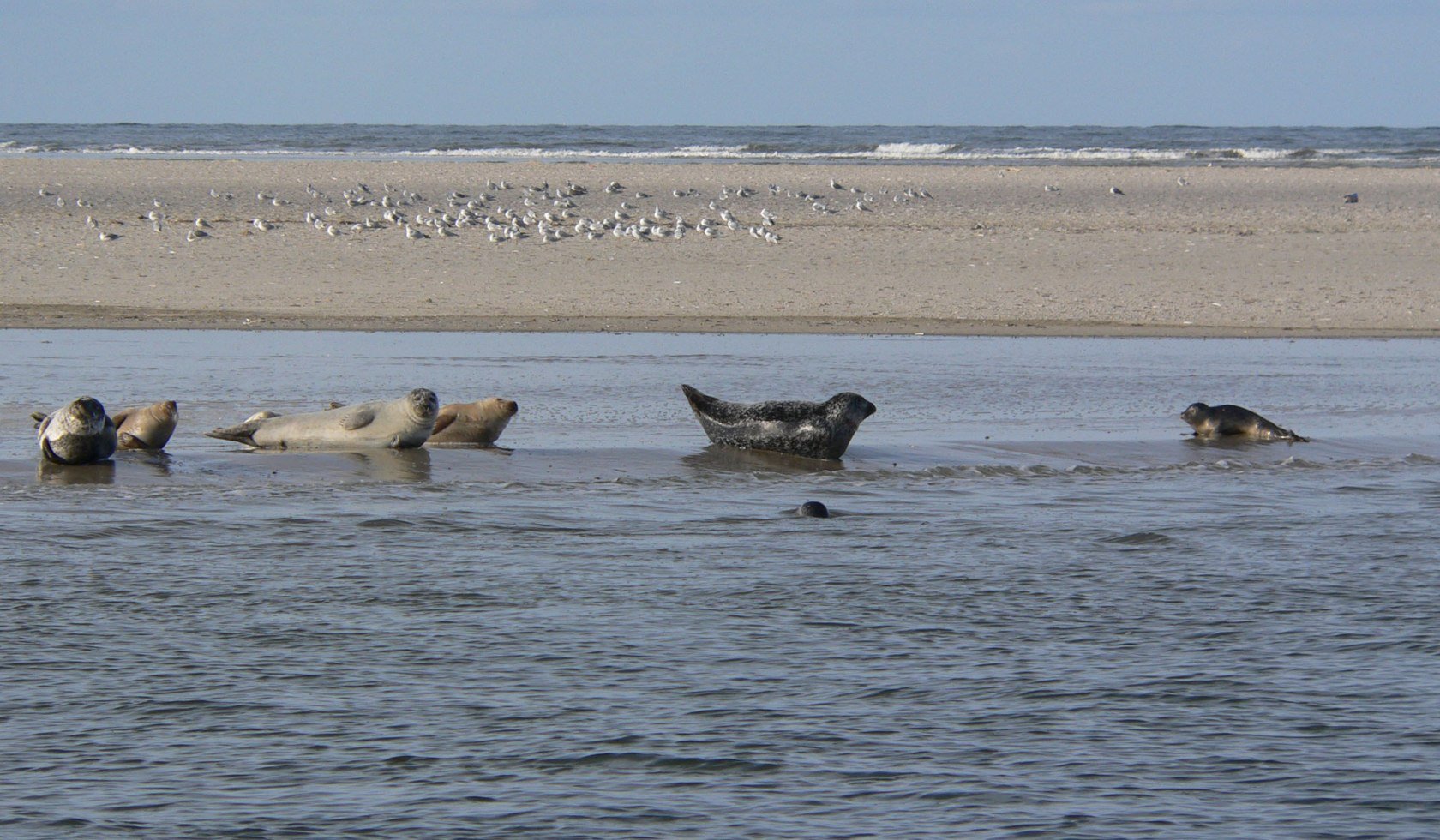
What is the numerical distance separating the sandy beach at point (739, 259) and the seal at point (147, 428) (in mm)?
6653

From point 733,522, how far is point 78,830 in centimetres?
405

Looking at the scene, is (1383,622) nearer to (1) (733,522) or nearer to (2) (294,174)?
(1) (733,522)

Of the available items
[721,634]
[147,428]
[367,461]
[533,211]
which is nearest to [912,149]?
[533,211]

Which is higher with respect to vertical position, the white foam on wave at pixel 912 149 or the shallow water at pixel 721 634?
the white foam on wave at pixel 912 149

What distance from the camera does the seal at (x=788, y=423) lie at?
9.42 metres

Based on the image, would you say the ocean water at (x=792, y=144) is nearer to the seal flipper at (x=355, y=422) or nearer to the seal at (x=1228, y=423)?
the seal at (x=1228, y=423)

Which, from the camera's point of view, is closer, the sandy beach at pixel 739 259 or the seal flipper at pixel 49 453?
the seal flipper at pixel 49 453

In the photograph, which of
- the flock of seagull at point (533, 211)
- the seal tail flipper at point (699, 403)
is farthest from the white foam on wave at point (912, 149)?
the seal tail flipper at point (699, 403)

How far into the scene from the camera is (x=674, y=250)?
21.2 meters

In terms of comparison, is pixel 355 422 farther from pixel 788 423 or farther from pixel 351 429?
pixel 788 423

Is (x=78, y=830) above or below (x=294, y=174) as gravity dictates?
below

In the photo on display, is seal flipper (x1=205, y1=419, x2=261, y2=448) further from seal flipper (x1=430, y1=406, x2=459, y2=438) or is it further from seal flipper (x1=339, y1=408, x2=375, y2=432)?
seal flipper (x1=430, y1=406, x2=459, y2=438)

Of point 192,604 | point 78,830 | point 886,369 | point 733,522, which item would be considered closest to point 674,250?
point 886,369

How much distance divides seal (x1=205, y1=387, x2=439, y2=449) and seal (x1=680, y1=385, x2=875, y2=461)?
146 cm
